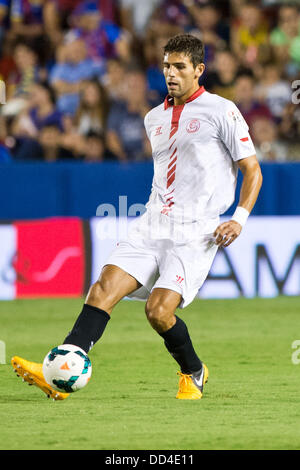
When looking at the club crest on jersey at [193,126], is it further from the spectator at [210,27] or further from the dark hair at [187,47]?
the spectator at [210,27]

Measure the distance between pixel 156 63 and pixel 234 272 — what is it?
14.7ft

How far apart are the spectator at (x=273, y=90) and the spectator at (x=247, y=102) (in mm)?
308

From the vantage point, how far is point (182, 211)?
20.5 feet

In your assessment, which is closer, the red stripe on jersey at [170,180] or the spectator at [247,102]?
the red stripe on jersey at [170,180]

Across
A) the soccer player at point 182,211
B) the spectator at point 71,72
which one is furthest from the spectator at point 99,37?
the soccer player at point 182,211

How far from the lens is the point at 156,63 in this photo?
1473 cm

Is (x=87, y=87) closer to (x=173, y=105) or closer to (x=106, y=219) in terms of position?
(x=106, y=219)

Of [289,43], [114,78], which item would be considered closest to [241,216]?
[114,78]

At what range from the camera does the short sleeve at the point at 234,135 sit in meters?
6.12

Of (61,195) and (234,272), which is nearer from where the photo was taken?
(234,272)

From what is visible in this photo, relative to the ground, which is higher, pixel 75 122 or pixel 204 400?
pixel 75 122

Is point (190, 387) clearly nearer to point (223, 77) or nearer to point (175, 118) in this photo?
point (175, 118)

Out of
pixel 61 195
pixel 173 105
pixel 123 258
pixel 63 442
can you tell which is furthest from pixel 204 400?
pixel 61 195

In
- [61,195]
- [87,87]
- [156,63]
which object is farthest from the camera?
[156,63]
